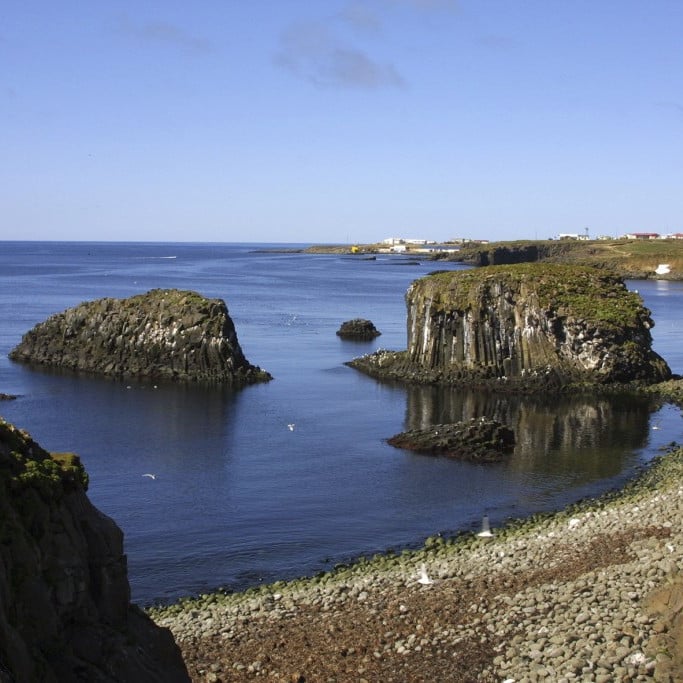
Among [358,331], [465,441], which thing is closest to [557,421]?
[465,441]

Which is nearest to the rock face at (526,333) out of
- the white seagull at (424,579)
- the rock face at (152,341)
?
the rock face at (152,341)

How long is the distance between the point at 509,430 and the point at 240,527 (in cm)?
1860

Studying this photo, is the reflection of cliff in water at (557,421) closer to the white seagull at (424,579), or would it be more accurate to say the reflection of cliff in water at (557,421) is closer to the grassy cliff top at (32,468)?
the white seagull at (424,579)

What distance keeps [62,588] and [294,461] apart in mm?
30199

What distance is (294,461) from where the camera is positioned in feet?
153

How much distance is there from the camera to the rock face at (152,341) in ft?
237

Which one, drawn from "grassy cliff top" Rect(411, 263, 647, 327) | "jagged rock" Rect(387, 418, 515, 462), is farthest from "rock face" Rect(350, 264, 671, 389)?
"jagged rock" Rect(387, 418, 515, 462)

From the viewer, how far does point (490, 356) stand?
6975 cm

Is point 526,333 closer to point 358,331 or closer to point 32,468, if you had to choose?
point 358,331

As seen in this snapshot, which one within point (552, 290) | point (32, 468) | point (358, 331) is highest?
point (552, 290)

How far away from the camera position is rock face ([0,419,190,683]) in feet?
50.4

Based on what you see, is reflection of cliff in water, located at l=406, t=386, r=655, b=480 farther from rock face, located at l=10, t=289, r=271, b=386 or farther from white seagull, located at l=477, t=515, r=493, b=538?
rock face, located at l=10, t=289, r=271, b=386

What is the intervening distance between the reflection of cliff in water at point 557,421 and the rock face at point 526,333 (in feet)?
8.78

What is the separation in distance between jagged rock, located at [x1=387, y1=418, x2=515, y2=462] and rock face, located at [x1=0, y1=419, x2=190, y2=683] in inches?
1169
